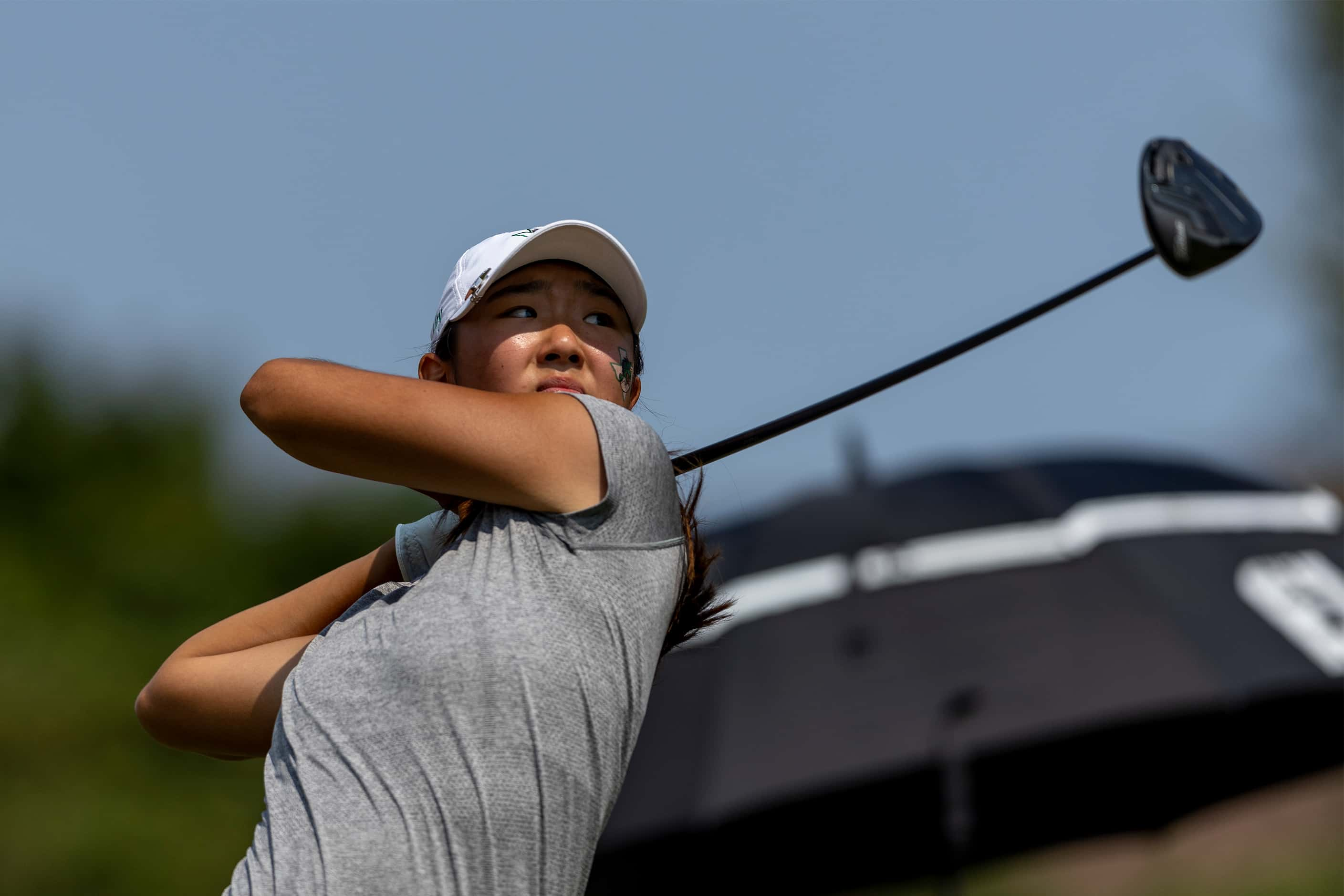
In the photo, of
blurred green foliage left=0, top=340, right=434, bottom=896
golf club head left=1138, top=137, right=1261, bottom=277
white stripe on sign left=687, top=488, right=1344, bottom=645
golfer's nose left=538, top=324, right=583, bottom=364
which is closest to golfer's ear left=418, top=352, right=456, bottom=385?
golfer's nose left=538, top=324, right=583, bottom=364

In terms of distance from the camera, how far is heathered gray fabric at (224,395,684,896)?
172cm

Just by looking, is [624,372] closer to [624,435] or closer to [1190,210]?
[624,435]

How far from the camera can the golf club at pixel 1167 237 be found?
92.3 inches

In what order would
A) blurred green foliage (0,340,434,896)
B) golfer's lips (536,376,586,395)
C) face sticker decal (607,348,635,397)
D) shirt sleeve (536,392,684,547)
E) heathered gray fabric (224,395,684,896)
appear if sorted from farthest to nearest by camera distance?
blurred green foliage (0,340,434,896) < face sticker decal (607,348,635,397) < golfer's lips (536,376,586,395) < shirt sleeve (536,392,684,547) < heathered gray fabric (224,395,684,896)

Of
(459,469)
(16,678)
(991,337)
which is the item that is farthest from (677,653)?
(16,678)

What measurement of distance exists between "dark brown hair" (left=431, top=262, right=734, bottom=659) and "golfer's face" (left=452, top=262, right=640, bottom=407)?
0.08m

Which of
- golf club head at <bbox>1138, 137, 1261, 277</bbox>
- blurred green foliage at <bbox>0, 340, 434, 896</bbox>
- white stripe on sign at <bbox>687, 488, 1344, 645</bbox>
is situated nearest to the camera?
golf club head at <bbox>1138, 137, 1261, 277</bbox>

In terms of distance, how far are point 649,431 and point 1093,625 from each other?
4792 millimetres

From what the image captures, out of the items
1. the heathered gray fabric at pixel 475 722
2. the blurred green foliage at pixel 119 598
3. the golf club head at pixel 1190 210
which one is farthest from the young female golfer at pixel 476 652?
the blurred green foliage at pixel 119 598

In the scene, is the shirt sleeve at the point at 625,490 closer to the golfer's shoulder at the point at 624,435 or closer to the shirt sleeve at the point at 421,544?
the golfer's shoulder at the point at 624,435

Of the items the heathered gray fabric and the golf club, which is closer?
the heathered gray fabric

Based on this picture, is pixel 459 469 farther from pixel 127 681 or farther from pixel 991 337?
pixel 127 681

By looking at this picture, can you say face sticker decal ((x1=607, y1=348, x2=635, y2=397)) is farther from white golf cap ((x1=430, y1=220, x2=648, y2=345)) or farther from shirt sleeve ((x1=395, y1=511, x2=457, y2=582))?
shirt sleeve ((x1=395, y1=511, x2=457, y2=582))

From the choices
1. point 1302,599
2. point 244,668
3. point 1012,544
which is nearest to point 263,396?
point 244,668
